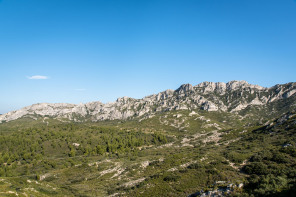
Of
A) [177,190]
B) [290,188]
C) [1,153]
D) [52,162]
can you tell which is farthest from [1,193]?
[1,153]

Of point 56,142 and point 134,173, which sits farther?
point 56,142

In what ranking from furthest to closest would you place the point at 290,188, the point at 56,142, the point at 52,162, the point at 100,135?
the point at 100,135 → the point at 56,142 → the point at 52,162 → the point at 290,188

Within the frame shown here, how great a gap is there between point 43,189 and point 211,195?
42668 millimetres

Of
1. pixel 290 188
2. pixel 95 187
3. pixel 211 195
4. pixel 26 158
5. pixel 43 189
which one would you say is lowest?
pixel 26 158

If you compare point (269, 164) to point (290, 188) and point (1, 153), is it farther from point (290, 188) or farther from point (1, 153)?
point (1, 153)

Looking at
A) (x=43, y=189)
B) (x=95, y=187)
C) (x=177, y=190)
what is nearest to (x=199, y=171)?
(x=177, y=190)

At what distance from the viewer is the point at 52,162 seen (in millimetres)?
96812

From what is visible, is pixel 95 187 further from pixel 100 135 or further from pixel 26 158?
pixel 100 135

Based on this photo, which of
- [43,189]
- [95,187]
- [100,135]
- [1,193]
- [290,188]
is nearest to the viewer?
[290,188]

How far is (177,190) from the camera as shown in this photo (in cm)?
3738

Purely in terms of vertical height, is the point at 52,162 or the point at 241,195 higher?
the point at 241,195

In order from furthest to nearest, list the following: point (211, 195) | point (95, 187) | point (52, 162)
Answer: point (52, 162)
point (95, 187)
point (211, 195)

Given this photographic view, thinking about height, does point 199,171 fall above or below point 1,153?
above

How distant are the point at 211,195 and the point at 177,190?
12.6 metres
